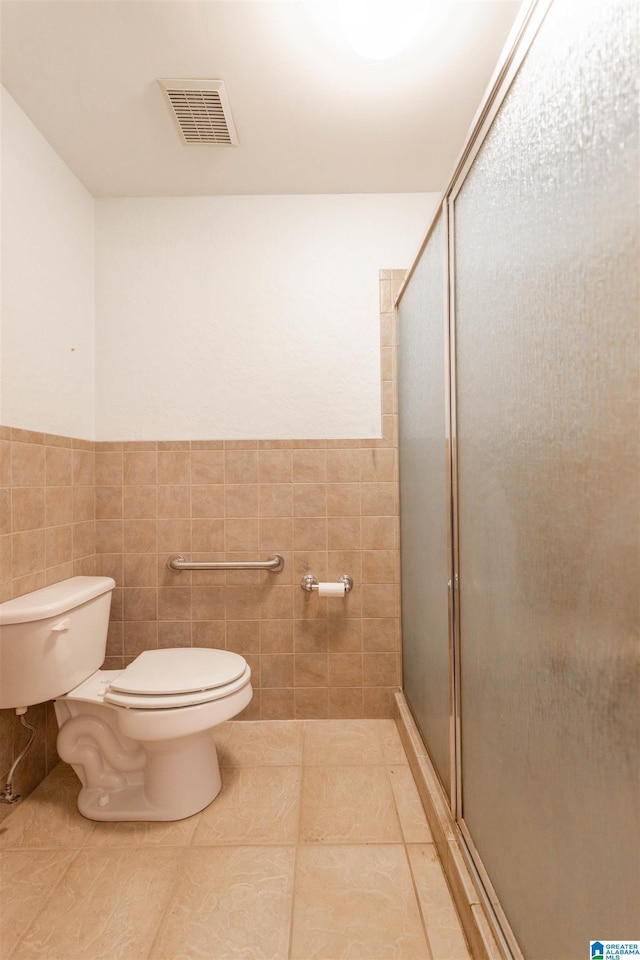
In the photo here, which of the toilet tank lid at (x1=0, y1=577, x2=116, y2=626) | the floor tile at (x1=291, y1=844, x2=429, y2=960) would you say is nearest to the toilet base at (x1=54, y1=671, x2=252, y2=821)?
the toilet tank lid at (x1=0, y1=577, x2=116, y2=626)

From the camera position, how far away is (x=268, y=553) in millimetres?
2059

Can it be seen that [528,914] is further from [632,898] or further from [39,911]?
[39,911]

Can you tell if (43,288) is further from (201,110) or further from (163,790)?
(163,790)

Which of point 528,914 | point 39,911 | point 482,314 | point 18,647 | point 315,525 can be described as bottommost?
point 39,911

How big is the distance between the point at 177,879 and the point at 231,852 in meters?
0.15

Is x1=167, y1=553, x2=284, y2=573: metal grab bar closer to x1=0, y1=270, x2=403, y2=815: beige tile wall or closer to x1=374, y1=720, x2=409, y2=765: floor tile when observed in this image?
x1=0, y1=270, x2=403, y2=815: beige tile wall

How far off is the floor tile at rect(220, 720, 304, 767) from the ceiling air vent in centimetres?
224

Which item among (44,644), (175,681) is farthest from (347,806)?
(44,644)

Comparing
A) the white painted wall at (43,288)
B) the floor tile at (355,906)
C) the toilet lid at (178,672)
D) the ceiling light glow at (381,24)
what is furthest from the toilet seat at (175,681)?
the ceiling light glow at (381,24)

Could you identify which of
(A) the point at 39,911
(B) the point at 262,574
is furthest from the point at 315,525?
(A) the point at 39,911

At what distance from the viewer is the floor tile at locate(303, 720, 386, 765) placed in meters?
1.78

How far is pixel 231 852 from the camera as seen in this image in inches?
52.6

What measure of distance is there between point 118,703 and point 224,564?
2.26 feet

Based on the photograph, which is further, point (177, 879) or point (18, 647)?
point (18, 647)
